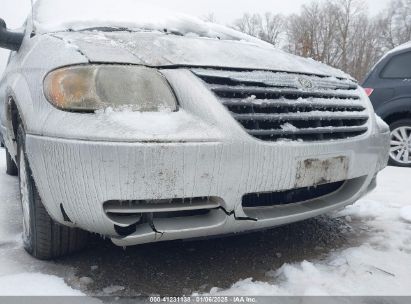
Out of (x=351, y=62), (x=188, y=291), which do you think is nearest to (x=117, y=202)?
(x=188, y=291)

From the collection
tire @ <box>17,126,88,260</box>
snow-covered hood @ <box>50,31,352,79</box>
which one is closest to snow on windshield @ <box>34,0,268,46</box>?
snow-covered hood @ <box>50,31,352,79</box>

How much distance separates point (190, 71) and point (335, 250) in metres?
1.21

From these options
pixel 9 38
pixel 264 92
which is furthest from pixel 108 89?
pixel 9 38

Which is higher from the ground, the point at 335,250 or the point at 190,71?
the point at 190,71

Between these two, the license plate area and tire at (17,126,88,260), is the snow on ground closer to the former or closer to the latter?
the license plate area

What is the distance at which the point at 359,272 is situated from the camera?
189 cm

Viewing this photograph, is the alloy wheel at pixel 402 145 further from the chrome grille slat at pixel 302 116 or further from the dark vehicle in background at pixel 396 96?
the chrome grille slat at pixel 302 116

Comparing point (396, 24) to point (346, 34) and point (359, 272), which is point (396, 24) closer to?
point (346, 34)

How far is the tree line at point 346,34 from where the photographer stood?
39188mm

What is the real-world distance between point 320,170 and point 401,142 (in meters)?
3.62

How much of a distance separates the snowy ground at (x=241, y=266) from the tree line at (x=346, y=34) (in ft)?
117

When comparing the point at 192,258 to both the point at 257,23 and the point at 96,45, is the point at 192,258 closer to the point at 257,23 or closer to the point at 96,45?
the point at 96,45

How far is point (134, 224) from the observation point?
161 centimetres

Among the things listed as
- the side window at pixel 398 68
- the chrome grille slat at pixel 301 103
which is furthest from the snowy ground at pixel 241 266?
the side window at pixel 398 68
